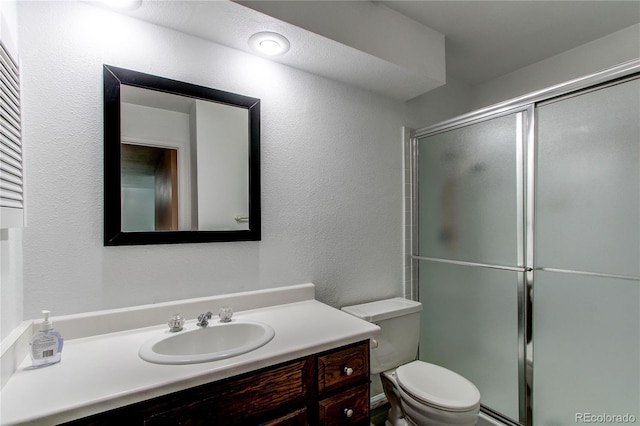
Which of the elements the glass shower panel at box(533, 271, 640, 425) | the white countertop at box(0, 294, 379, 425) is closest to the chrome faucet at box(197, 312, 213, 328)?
the white countertop at box(0, 294, 379, 425)

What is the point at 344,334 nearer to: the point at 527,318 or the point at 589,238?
the point at 527,318

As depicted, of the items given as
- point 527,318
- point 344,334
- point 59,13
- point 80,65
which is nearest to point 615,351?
point 527,318

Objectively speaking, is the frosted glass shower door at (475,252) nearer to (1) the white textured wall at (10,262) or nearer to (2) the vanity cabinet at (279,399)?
(2) the vanity cabinet at (279,399)

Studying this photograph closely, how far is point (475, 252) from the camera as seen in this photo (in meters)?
Answer: 1.93

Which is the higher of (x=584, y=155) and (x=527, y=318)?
(x=584, y=155)

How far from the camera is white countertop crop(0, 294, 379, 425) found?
30.9 inches

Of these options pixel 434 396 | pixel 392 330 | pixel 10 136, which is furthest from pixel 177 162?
pixel 434 396

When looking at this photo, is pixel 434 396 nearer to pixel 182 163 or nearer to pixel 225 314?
pixel 225 314

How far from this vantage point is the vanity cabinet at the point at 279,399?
34.9 inches

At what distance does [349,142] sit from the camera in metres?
1.96

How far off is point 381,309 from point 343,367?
0.69m

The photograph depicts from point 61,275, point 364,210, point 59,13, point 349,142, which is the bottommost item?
point 61,275

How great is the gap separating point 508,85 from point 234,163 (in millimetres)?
2265

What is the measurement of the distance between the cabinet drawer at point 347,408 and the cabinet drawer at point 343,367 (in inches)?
1.6
